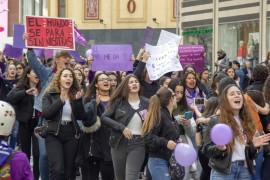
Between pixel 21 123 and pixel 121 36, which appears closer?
pixel 21 123

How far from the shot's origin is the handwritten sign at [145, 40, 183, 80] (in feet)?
46.7

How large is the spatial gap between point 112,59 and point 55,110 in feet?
15.8

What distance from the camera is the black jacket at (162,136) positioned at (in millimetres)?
9883

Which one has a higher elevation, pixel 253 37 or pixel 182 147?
pixel 253 37

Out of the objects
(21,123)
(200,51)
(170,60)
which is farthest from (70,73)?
(200,51)

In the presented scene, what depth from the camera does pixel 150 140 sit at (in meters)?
9.90

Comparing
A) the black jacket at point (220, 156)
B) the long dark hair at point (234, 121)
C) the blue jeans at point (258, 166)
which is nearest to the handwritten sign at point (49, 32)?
the blue jeans at point (258, 166)

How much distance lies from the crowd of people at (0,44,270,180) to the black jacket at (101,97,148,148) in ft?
0.04

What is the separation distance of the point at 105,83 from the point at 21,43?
632 cm

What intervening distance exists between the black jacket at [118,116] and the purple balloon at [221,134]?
2983 millimetres

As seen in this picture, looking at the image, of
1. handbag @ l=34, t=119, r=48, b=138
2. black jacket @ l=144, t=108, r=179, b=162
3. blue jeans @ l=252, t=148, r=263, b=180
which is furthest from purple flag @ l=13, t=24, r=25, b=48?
blue jeans @ l=252, t=148, r=263, b=180

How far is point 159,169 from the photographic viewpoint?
9.95 meters

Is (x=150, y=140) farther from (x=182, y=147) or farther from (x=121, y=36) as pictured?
(x=121, y=36)

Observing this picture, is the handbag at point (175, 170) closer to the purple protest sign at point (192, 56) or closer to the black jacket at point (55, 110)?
the black jacket at point (55, 110)
